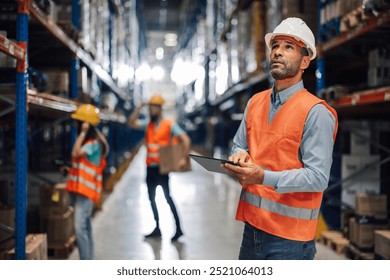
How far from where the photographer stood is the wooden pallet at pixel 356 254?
15.5 feet

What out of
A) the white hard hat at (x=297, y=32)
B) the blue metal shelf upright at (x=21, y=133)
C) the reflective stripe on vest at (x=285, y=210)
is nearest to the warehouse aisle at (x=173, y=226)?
the blue metal shelf upright at (x=21, y=133)

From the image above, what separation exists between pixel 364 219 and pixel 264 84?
573 cm

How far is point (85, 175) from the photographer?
165 inches

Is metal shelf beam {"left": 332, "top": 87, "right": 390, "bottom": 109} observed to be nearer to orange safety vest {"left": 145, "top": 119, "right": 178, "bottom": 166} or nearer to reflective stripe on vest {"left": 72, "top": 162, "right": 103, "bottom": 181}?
orange safety vest {"left": 145, "top": 119, "right": 178, "bottom": 166}

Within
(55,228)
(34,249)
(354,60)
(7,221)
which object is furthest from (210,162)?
(354,60)

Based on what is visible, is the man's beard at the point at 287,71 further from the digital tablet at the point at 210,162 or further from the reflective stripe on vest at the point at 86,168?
the reflective stripe on vest at the point at 86,168

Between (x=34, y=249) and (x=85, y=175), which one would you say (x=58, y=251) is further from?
(x=85, y=175)

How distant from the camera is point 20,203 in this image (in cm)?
369

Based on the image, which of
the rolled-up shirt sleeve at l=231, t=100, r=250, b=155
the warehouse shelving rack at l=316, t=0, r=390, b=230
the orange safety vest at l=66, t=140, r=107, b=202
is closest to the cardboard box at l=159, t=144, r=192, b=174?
the orange safety vest at l=66, t=140, r=107, b=202

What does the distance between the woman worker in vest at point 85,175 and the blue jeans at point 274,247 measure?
218 centimetres

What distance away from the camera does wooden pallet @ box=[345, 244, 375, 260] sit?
474 cm

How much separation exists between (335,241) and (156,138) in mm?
2317

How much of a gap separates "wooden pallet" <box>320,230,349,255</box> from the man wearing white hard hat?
312 centimetres
